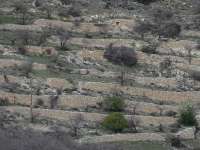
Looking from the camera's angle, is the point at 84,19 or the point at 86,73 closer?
the point at 86,73

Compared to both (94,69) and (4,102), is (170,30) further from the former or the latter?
(4,102)

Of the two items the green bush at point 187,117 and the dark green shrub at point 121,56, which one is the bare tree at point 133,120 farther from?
the dark green shrub at point 121,56

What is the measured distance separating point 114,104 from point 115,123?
2687 mm

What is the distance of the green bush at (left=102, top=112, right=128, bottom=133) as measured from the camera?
136 ft

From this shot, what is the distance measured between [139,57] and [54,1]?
11.0m

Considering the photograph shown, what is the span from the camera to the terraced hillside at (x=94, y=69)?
42375 mm

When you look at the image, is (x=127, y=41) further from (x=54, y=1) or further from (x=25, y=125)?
(x=25, y=125)

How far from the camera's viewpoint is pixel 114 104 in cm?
4409

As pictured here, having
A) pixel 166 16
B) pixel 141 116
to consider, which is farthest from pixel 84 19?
pixel 141 116

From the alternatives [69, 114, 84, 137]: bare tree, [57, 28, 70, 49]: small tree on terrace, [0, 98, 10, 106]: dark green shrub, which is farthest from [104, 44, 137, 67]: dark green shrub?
[0, 98, 10, 106]: dark green shrub

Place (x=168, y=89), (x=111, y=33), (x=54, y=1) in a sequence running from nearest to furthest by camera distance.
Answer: (x=168, y=89) → (x=111, y=33) → (x=54, y=1)

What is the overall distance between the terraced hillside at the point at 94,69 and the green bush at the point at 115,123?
35cm

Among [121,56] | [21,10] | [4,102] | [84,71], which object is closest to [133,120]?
[84,71]

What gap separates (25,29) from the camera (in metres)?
53.6
